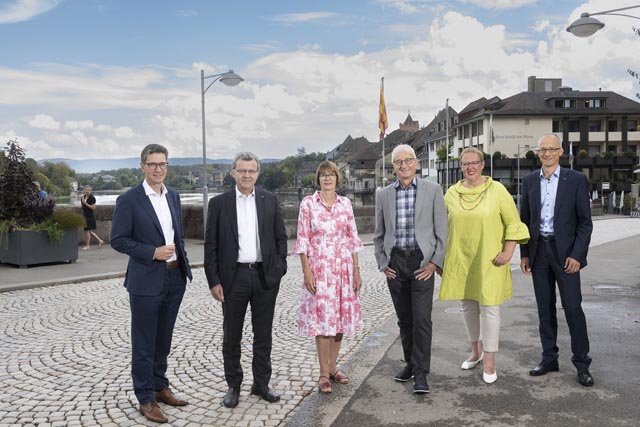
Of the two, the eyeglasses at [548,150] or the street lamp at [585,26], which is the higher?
the street lamp at [585,26]

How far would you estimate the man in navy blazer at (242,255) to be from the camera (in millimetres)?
4914

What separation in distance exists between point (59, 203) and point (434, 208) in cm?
1619

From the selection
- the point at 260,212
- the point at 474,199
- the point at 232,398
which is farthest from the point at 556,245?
the point at 232,398

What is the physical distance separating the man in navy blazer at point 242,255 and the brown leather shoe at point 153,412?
520 millimetres

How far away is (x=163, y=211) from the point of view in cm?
477

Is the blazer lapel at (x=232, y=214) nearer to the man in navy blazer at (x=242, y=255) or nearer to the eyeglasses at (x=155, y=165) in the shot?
the man in navy blazer at (x=242, y=255)

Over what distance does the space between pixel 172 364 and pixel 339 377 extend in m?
1.71

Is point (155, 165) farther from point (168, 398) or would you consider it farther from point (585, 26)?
point (585, 26)

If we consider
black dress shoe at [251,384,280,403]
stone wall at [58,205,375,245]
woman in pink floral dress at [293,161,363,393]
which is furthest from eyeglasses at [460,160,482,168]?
stone wall at [58,205,375,245]

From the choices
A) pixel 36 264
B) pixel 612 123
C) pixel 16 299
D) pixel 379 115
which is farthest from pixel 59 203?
pixel 612 123

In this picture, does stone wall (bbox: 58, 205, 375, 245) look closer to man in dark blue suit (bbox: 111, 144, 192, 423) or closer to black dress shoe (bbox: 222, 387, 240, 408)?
black dress shoe (bbox: 222, 387, 240, 408)

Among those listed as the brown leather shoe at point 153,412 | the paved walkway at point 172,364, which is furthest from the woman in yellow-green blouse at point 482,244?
the brown leather shoe at point 153,412

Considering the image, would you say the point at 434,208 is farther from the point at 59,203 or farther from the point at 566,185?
the point at 59,203

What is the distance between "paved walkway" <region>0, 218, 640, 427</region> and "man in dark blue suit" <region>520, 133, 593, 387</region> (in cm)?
101
